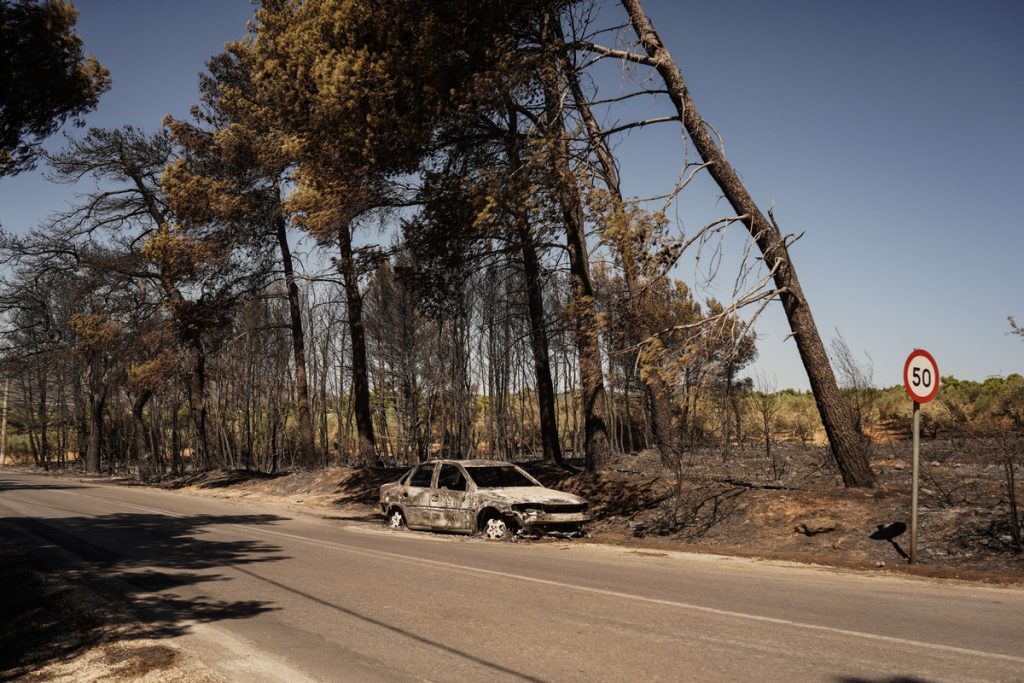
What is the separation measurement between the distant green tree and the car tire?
13217mm

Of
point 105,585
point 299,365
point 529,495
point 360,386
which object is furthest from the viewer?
point 299,365

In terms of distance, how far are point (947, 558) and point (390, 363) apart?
3477 cm

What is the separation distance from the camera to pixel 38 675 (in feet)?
18.9

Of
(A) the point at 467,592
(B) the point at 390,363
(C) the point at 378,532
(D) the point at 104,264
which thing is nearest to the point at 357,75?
(C) the point at 378,532

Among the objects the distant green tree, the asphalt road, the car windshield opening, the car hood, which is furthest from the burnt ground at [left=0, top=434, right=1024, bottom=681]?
the distant green tree

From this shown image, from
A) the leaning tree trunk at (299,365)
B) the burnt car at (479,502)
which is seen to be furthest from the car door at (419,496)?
the leaning tree trunk at (299,365)

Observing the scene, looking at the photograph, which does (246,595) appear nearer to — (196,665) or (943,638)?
(196,665)

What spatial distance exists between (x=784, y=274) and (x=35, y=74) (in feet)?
53.0

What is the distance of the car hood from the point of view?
1337 centimetres

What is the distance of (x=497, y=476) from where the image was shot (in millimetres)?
14617

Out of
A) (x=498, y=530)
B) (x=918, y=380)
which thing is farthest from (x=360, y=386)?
(x=918, y=380)

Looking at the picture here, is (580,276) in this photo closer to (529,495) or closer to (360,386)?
(529,495)

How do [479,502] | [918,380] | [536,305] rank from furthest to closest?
[536,305] < [479,502] < [918,380]

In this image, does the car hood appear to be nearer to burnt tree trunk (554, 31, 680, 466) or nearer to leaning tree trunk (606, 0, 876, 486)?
burnt tree trunk (554, 31, 680, 466)
